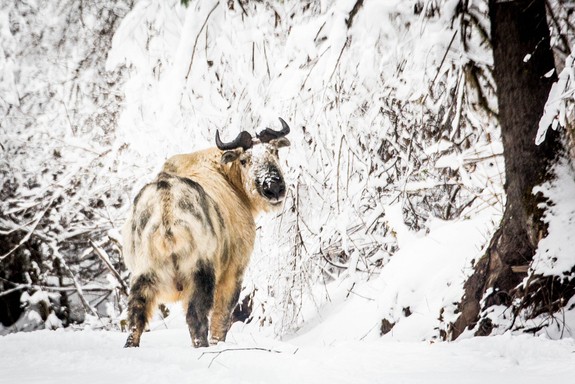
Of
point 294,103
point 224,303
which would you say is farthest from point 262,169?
point 224,303

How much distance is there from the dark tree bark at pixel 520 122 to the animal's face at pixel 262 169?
7.14 feet

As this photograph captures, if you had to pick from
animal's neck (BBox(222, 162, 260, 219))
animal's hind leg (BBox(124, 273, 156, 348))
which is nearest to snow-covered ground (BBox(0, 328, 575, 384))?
animal's hind leg (BBox(124, 273, 156, 348))

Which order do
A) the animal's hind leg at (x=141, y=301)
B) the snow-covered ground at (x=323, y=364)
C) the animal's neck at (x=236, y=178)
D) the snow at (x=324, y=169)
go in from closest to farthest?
the snow-covered ground at (x=323, y=364) < the snow at (x=324, y=169) < the animal's hind leg at (x=141, y=301) < the animal's neck at (x=236, y=178)

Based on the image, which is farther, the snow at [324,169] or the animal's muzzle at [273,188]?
the animal's muzzle at [273,188]

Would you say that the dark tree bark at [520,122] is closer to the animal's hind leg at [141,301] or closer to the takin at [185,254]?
the takin at [185,254]

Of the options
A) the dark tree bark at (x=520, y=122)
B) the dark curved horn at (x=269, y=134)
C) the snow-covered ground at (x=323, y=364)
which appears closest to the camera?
the snow-covered ground at (x=323, y=364)

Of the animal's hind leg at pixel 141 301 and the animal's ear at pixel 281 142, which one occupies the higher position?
the animal's ear at pixel 281 142

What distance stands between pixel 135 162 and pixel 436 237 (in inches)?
166

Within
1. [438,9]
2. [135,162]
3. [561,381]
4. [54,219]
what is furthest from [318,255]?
[54,219]

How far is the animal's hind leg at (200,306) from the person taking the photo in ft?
14.4

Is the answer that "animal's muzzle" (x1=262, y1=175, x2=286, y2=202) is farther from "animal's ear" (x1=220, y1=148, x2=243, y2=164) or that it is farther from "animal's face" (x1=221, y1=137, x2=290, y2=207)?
"animal's ear" (x1=220, y1=148, x2=243, y2=164)

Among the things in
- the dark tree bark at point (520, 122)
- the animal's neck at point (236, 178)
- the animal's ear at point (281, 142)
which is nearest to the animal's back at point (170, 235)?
the animal's ear at point (281, 142)

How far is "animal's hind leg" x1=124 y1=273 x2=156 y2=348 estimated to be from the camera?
4.29m

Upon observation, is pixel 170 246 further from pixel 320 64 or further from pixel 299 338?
pixel 299 338
